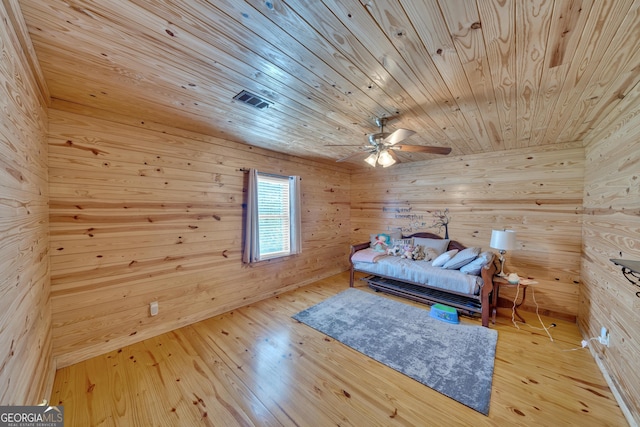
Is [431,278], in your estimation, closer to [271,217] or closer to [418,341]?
[418,341]

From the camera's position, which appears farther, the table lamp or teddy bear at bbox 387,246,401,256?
teddy bear at bbox 387,246,401,256

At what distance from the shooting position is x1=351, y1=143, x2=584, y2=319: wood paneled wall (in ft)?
9.77

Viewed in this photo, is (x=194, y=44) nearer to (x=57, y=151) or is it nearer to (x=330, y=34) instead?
(x=330, y=34)

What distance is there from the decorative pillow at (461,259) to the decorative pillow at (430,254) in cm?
43

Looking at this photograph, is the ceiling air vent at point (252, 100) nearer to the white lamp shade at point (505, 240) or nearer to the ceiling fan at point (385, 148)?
the ceiling fan at point (385, 148)

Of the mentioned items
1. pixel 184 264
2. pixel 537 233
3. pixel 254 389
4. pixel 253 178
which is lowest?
pixel 254 389

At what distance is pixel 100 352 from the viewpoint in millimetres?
2225

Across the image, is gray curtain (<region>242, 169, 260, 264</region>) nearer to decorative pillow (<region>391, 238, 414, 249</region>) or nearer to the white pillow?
decorative pillow (<region>391, 238, 414, 249</region>)

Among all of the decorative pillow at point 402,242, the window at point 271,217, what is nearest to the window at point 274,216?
the window at point 271,217

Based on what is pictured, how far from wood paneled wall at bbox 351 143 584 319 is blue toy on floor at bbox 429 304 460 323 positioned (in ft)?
A: 3.71

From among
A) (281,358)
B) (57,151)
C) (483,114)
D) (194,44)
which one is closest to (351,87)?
(194,44)

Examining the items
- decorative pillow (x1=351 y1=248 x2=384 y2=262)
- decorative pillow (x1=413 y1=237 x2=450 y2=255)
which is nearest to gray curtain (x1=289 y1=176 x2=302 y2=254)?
decorative pillow (x1=351 y1=248 x2=384 y2=262)

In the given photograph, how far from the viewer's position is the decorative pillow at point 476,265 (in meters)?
2.91

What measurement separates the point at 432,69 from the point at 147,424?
299cm
